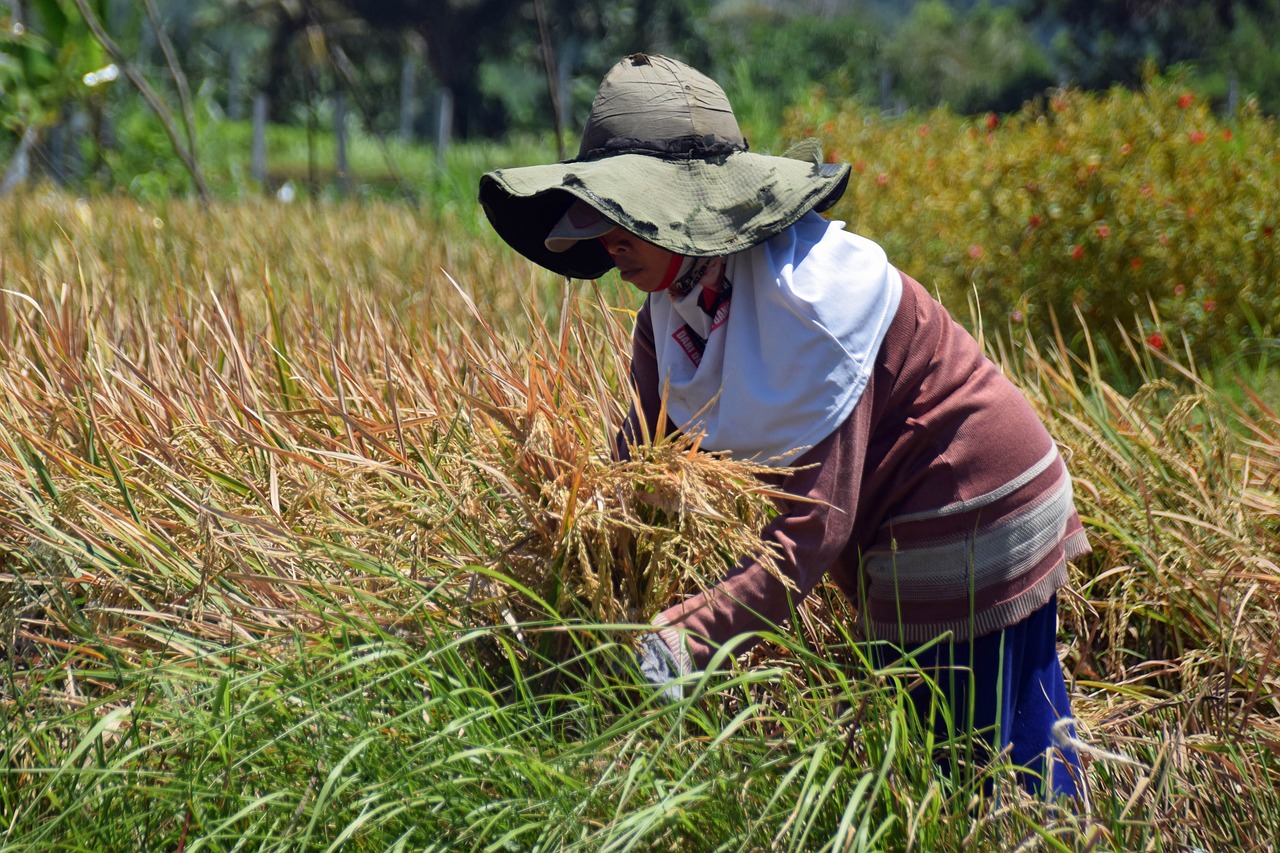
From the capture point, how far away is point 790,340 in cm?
158

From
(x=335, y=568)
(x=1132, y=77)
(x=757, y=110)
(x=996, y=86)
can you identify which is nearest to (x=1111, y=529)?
(x=335, y=568)

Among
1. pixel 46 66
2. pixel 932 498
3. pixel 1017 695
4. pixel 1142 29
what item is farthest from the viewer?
pixel 1142 29

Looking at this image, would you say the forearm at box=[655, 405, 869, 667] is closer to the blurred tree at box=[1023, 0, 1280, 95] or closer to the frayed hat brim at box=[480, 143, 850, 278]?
the frayed hat brim at box=[480, 143, 850, 278]

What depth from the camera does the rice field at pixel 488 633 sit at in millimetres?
1526

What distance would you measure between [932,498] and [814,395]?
0.33m

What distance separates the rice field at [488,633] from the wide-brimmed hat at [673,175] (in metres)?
0.32

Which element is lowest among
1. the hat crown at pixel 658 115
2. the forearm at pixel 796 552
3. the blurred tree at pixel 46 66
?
the forearm at pixel 796 552

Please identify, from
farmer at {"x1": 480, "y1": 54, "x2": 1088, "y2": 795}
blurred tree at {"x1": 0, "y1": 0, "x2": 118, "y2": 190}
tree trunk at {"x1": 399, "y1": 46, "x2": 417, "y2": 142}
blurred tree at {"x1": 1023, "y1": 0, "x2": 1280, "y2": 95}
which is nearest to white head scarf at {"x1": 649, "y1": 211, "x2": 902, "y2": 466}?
farmer at {"x1": 480, "y1": 54, "x2": 1088, "y2": 795}

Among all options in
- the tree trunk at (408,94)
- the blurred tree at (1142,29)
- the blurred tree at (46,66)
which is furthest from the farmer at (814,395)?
the blurred tree at (1142,29)

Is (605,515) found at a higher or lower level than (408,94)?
lower

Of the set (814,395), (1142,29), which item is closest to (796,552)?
(814,395)

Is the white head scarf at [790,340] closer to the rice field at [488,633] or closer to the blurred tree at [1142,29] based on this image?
the rice field at [488,633]

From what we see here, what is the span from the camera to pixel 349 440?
7.71 ft

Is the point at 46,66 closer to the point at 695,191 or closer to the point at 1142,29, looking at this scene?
the point at 695,191
